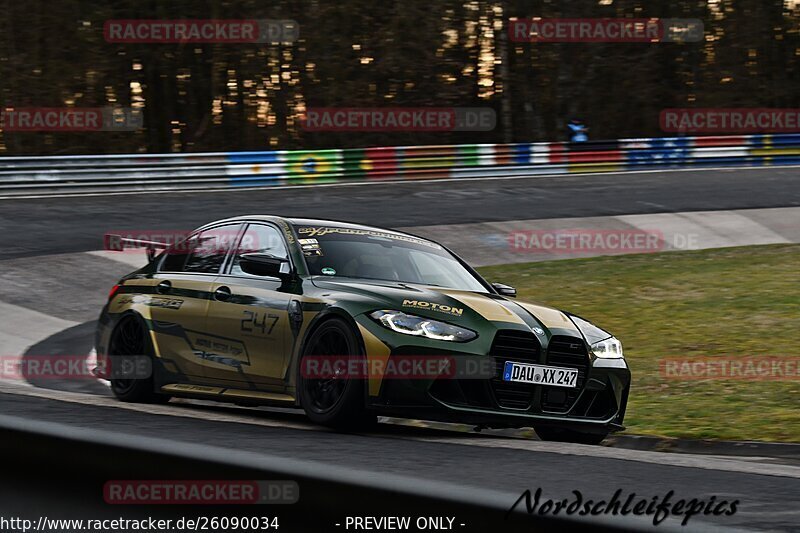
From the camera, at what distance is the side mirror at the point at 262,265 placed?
7.57m

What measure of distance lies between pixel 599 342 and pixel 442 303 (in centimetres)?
112

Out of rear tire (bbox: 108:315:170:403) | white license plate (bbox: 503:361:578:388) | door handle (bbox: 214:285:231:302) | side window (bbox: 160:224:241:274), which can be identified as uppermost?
side window (bbox: 160:224:241:274)

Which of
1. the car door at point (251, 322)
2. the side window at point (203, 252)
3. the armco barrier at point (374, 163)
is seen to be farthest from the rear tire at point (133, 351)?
the armco barrier at point (374, 163)

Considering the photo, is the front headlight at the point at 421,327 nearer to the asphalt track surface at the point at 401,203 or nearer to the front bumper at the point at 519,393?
the front bumper at the point at 519,393

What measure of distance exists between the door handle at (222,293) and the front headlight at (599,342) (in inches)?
89.4

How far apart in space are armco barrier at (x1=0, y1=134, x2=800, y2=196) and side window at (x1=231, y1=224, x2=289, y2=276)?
17215 millimetres

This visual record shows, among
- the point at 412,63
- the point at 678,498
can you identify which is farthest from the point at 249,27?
the point at 678,498

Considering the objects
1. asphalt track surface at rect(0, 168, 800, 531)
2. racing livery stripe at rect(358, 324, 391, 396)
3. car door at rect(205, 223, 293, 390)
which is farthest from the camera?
car door at rect(205, 223, 293, 390)

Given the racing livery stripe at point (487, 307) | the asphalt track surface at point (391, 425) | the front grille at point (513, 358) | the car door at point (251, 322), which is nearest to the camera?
the asphalt track surface at point (391, 425)

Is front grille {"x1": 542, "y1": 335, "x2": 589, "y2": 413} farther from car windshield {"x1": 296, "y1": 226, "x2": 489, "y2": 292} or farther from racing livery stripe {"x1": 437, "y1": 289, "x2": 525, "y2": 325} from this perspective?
car windshield {"x1": 296, "y1": 226, "x2": 489, "y2": 292}

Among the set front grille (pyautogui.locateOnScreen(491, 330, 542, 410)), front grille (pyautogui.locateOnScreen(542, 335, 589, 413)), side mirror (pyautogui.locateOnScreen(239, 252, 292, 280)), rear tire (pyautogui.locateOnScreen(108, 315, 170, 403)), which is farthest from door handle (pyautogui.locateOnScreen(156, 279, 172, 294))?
front grille (pyautogui.locateOnScreen(542, 335, 589, 413))

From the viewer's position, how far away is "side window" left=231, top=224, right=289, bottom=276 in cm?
812

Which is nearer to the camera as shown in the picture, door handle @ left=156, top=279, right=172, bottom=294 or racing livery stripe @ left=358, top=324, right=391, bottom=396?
racing livery stripe @ left=358, top=324, right=391, bottom=396

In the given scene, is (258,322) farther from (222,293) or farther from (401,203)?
(401,203)
